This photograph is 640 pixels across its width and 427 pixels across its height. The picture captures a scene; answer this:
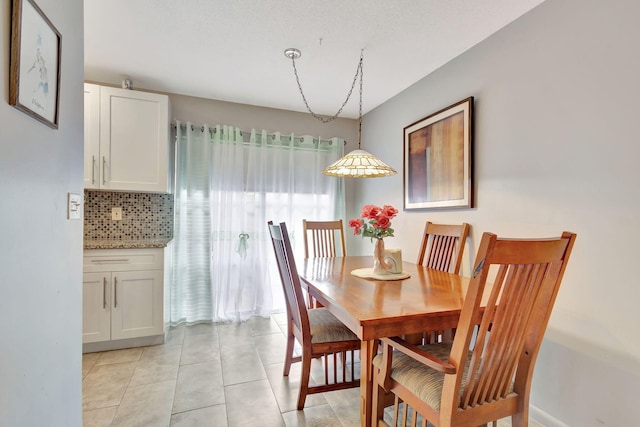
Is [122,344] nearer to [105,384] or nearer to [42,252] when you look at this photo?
[105,384]

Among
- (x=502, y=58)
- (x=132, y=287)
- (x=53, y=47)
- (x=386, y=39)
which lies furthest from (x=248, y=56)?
(x=132, y=287)

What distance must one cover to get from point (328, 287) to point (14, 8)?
62.6 inches

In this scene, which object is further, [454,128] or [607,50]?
[454,128]

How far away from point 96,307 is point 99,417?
→ 0.99 metres

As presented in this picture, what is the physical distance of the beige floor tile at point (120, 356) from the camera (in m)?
2.29

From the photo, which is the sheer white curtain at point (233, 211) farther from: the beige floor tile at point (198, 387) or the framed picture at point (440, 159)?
the framed picture at point (440, 159)

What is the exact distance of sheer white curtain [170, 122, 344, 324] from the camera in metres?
3.00

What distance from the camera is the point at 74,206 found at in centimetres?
131

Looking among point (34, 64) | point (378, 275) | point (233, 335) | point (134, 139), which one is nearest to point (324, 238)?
point (378, 275)

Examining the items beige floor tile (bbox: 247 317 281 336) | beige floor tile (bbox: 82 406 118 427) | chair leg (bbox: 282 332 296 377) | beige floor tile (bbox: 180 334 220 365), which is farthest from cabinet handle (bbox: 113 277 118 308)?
chair leg (bbox: 282 332 296 377)

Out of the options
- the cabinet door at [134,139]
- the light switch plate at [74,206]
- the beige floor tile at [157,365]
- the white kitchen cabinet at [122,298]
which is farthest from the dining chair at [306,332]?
the cabinet door at [134,139]

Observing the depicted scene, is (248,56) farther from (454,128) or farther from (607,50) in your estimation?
(607,50)

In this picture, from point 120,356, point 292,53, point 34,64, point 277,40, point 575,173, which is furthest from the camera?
point 120,356

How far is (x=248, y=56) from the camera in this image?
2311mm
